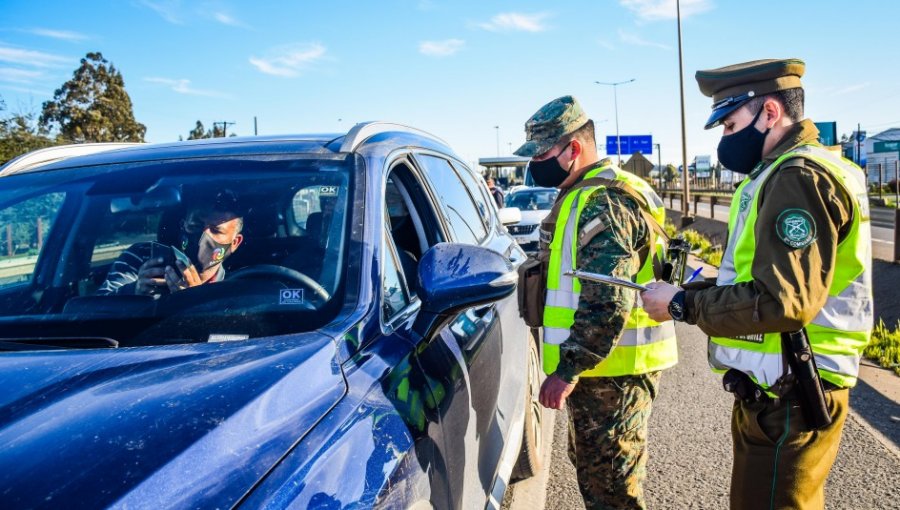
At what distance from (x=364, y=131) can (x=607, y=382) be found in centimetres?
138

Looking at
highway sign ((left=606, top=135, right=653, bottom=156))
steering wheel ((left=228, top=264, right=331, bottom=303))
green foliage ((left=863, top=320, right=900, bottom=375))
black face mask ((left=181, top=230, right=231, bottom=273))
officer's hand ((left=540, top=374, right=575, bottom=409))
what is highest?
highway sign ((left=606, top=135, right=653, bottom=156))

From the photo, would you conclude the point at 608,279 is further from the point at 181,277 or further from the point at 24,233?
the point at 24,233

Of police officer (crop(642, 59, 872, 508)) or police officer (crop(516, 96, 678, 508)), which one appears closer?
police officer (crop(642, 59, 872, 508))

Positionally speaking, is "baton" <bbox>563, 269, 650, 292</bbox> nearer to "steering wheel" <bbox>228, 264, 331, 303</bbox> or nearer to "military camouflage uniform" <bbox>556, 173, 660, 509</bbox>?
"military camouflage uniform" <bbox>556, 173, 660, 509</bbox>

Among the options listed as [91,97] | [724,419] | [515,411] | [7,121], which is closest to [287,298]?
[515,411]

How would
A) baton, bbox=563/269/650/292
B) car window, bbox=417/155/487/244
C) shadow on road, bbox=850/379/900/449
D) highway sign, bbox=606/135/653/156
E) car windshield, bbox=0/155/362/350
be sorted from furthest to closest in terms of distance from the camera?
1. highway sign, bbox=606/135/653/156
2. shadow on road, bbox=850/379/900/449
3. car window, bbox=417/155/487/244
4. baton, bbox=563/269/650/292
5. car windshield, bbox=0/155/362/350

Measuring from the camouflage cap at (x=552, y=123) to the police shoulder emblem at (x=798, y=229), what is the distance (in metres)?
1.16

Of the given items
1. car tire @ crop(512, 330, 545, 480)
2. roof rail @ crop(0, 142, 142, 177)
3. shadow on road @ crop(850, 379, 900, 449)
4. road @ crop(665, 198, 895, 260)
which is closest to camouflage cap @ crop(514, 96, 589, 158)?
car tire @ crop(512, 330, 545, 480)

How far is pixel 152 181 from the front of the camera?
7.76 feet

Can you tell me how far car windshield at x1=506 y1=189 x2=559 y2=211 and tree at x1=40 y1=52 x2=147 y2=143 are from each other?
22.5 meters

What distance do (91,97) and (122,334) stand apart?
35.8m

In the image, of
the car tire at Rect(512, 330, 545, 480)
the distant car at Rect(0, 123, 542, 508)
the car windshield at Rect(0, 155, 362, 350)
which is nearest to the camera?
the distant car at Rect(0, 123, 542, 508)

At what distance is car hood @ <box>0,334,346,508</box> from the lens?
3.68 feet

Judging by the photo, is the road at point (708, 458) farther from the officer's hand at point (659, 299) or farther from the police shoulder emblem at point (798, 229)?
the police shoulder emblem at point (798, 229)
